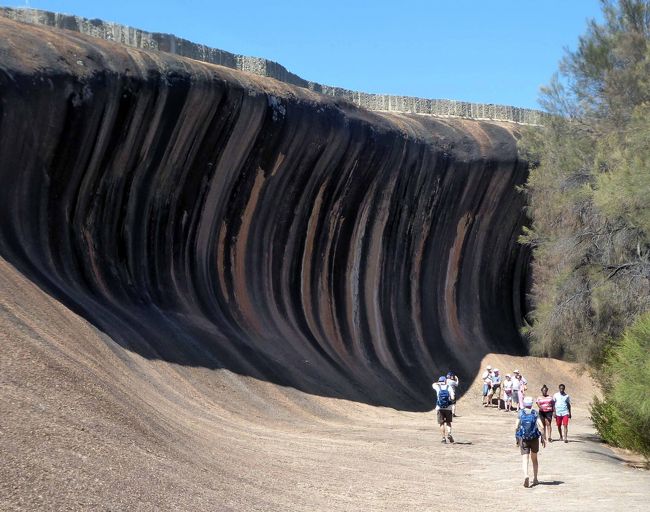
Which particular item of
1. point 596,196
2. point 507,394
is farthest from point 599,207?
point 507,394

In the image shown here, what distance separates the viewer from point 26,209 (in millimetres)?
22234

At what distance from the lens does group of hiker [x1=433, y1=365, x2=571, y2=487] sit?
13812mm

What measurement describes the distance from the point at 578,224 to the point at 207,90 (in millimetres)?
9869

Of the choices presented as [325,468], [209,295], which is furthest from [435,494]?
[209,295]

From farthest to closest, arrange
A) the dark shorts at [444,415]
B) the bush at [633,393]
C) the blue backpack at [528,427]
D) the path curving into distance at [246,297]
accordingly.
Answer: the dark shorts at [444,415], the bush at [633,393], the blue backpack at [528,427], the path curving into distance at [246,297]

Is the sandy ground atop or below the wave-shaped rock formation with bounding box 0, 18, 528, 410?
below

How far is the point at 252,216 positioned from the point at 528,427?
15.8 meters

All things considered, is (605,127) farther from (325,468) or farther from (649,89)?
(325,468)

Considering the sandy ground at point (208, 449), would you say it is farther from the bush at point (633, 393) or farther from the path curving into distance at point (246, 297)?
the bush at point (633, 393)

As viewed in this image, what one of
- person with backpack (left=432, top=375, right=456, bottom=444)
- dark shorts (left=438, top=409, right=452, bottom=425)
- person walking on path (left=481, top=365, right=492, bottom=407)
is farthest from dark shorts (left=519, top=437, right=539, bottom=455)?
person walking on path (left=481, top=365, right=492, bottom=407)

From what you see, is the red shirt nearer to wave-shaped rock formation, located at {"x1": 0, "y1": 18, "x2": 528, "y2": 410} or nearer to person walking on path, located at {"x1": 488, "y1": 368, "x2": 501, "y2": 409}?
wave-shaped rock formation, located at {"x1": 0, "y1": 18, "x2": 528, "y2": 410}

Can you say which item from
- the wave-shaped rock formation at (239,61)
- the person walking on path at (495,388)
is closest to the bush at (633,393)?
the person walking on path at (495,388)

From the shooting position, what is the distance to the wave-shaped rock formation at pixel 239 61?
25.2 m

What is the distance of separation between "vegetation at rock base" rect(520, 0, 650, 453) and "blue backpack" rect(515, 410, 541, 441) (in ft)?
20.8
